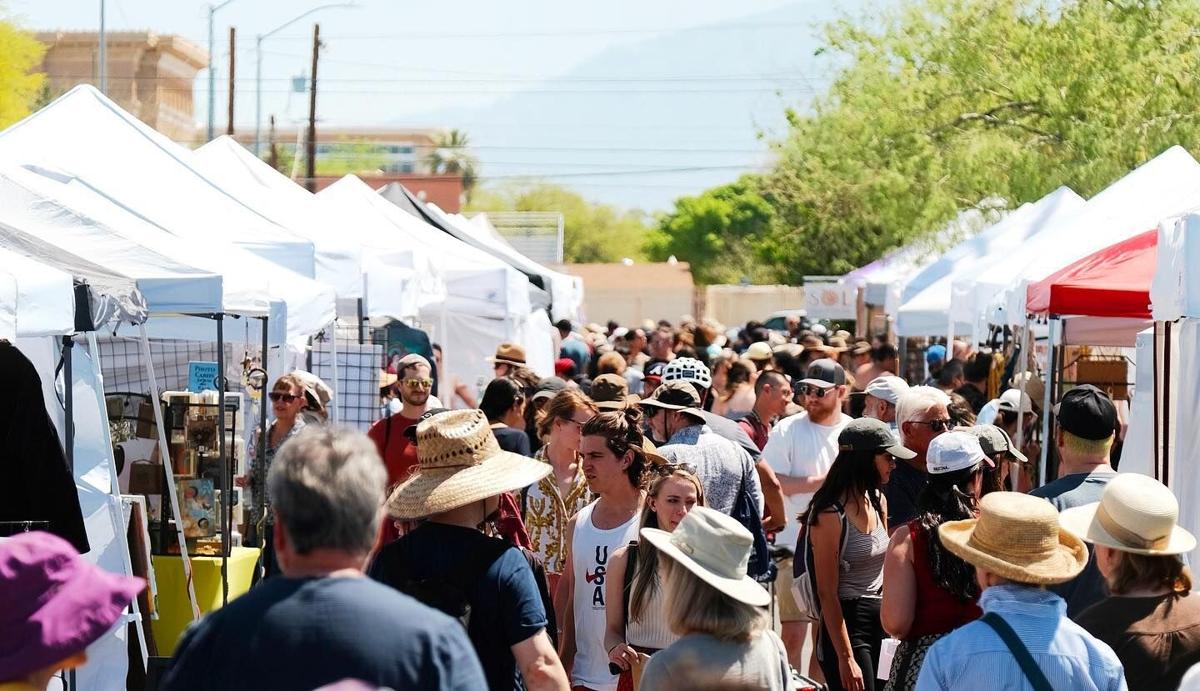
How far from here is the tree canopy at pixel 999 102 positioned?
16312 mm

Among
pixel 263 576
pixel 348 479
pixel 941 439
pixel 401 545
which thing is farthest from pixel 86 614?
pixel 263 576

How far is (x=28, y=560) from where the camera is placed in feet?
9.82

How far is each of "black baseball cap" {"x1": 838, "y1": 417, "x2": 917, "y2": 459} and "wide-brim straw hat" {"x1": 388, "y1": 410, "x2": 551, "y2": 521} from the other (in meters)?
2.08

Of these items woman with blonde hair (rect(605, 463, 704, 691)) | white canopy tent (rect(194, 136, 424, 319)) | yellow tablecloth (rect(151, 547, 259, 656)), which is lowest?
yellow tablecloth (rect(151, 547, 259, 656))

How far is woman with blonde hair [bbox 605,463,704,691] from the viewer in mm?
5344

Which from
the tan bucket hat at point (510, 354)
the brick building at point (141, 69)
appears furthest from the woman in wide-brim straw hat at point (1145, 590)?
the brick building at point (141, 69)

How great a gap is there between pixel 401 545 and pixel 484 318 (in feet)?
51.0

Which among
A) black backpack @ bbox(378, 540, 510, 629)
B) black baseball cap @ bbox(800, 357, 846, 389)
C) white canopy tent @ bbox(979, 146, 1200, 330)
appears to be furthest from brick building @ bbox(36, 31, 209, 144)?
black backpack @ bbox(378, 540, 510, 629)

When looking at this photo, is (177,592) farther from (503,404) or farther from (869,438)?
(869,438)

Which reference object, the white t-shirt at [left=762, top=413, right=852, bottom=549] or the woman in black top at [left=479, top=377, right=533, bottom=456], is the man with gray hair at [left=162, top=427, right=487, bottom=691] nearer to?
the woman in black top at [left=479, top=377, right=533, bottom=456]

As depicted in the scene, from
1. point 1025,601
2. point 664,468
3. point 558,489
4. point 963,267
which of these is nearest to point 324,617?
point 1025,601

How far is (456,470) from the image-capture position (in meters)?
4.74

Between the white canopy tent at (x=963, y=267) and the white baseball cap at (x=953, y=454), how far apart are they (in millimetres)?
9885

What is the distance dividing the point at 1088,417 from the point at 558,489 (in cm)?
243
